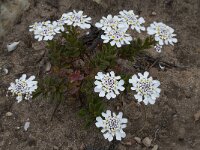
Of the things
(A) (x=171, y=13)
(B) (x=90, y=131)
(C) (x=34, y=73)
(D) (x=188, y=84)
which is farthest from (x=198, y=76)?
(C) (x=34, y=73)

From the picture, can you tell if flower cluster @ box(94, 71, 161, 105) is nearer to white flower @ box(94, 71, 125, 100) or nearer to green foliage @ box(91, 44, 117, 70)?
white flower @ box(94, 71, 125, 100)

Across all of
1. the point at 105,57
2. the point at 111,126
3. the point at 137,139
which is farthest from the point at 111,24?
the point at 137,139

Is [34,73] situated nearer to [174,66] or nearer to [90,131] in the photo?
[90,131]

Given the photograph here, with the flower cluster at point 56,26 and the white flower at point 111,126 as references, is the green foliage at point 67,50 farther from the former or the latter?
the white flower at point 111,126

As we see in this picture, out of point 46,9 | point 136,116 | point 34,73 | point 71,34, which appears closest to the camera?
point 71,34

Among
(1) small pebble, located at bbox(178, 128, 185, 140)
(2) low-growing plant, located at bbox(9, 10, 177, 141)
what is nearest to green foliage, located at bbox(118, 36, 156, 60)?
(2) low-growing plant, located at bbox(9, 10, 177, 141)

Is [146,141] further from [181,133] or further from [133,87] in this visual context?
[133,87]

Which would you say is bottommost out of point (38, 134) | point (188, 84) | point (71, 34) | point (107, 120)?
point (38, 134)
